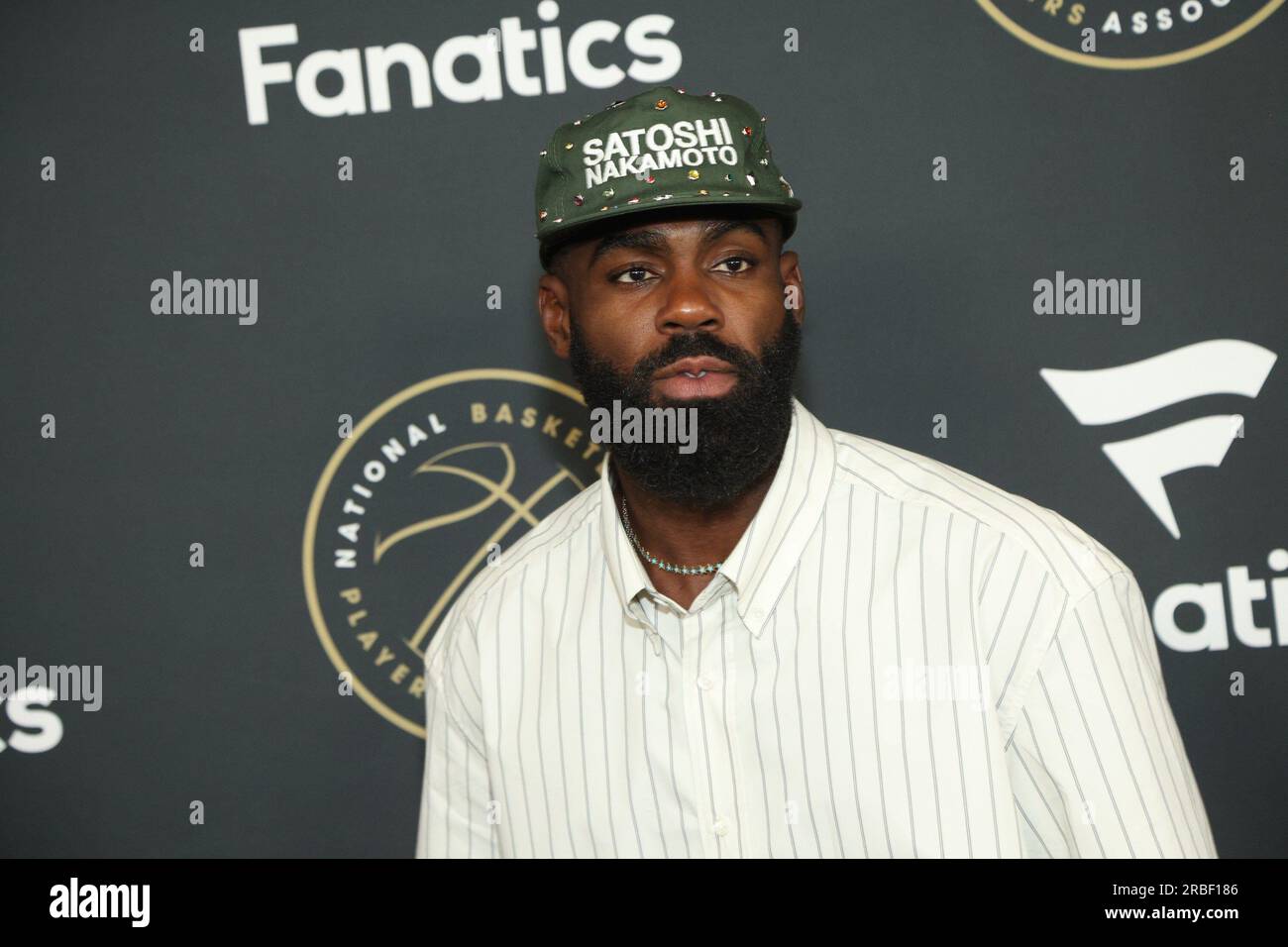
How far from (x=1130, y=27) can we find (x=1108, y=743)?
1143mm

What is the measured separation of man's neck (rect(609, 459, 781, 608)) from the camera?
141cm

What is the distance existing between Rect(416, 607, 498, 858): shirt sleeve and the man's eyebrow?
490 mm

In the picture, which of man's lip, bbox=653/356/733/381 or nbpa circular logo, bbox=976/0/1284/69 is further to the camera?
nbpa circular logo, bbox=976/0/1284/69

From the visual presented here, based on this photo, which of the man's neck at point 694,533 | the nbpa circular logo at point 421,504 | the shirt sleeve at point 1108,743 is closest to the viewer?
the shirt sleeve at point 1108,743

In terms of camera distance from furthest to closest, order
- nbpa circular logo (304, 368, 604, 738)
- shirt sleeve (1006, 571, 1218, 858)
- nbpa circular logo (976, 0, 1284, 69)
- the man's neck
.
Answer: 1. nbpa circular logo (304, 368, 604, 738)
2. nbpa circular logo (976, 0, 1284, 69)
3. the man's neck
4. shirt sleeve (1006, 571, 1218, 858)

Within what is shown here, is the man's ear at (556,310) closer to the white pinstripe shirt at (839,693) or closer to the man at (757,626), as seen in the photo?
the man at (757,626)

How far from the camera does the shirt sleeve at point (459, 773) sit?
1.49m

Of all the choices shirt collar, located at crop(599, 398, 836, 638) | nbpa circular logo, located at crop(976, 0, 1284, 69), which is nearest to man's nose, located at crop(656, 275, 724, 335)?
shirt collar, located at crop(599, 398, 836, 638)

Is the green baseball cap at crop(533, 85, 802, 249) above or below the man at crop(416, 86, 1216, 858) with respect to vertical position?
above

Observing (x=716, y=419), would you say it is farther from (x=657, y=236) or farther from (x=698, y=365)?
(x=657, y=236)

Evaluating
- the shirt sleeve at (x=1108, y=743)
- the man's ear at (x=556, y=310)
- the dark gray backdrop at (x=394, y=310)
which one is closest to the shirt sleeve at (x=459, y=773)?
the man's ear at (x=556, y=310)

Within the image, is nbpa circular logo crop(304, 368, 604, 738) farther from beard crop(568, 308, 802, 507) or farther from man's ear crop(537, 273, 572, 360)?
beard crop(568, 308, 802, 507)

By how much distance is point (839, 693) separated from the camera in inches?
51.4

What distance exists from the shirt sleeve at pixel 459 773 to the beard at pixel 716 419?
0.32 m
